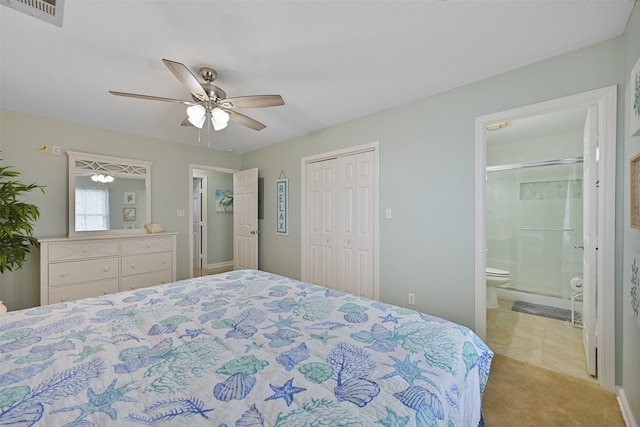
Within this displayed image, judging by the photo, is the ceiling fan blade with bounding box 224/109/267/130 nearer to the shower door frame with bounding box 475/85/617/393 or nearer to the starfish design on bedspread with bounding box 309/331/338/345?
the starfish design on bedspread with bounding box 309/331/338/345

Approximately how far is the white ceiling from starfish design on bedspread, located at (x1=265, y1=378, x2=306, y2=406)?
5.95 feet

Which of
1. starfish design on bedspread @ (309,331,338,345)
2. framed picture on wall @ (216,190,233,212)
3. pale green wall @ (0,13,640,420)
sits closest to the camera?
starfish design on bedspread @ (309,331,338,345)

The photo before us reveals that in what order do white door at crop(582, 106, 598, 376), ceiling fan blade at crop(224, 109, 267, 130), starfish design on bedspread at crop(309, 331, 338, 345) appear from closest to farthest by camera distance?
starfish design on bedspread at crop(309, 331, 338, 345) → white door at crop(582, 106, 598, 376) → ceiling fan blade at crop(224, 109, 267, 130)

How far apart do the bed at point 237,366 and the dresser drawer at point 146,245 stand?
1969 mm

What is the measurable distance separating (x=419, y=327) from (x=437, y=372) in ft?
1.17

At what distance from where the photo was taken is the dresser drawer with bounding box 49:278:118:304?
2886mm

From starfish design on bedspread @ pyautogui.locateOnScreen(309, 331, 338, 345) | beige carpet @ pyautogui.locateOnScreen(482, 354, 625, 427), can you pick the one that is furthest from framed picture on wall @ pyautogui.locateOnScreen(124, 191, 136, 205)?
beige carpet @ pyautogui.locateOnScreen(482, 354, 625, 427)

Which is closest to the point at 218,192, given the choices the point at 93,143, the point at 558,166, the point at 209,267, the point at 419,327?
the point at 209,267

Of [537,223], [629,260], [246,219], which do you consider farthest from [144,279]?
[537,223]

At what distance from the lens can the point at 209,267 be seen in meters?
5.53

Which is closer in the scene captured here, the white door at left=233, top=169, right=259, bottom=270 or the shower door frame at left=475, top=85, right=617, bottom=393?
the shower door frame at left=475, top=85, right=617, bottom=393

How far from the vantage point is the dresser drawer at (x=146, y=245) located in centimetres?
336

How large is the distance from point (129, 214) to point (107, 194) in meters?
0.35

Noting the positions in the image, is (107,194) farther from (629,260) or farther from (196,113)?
(629,260)
